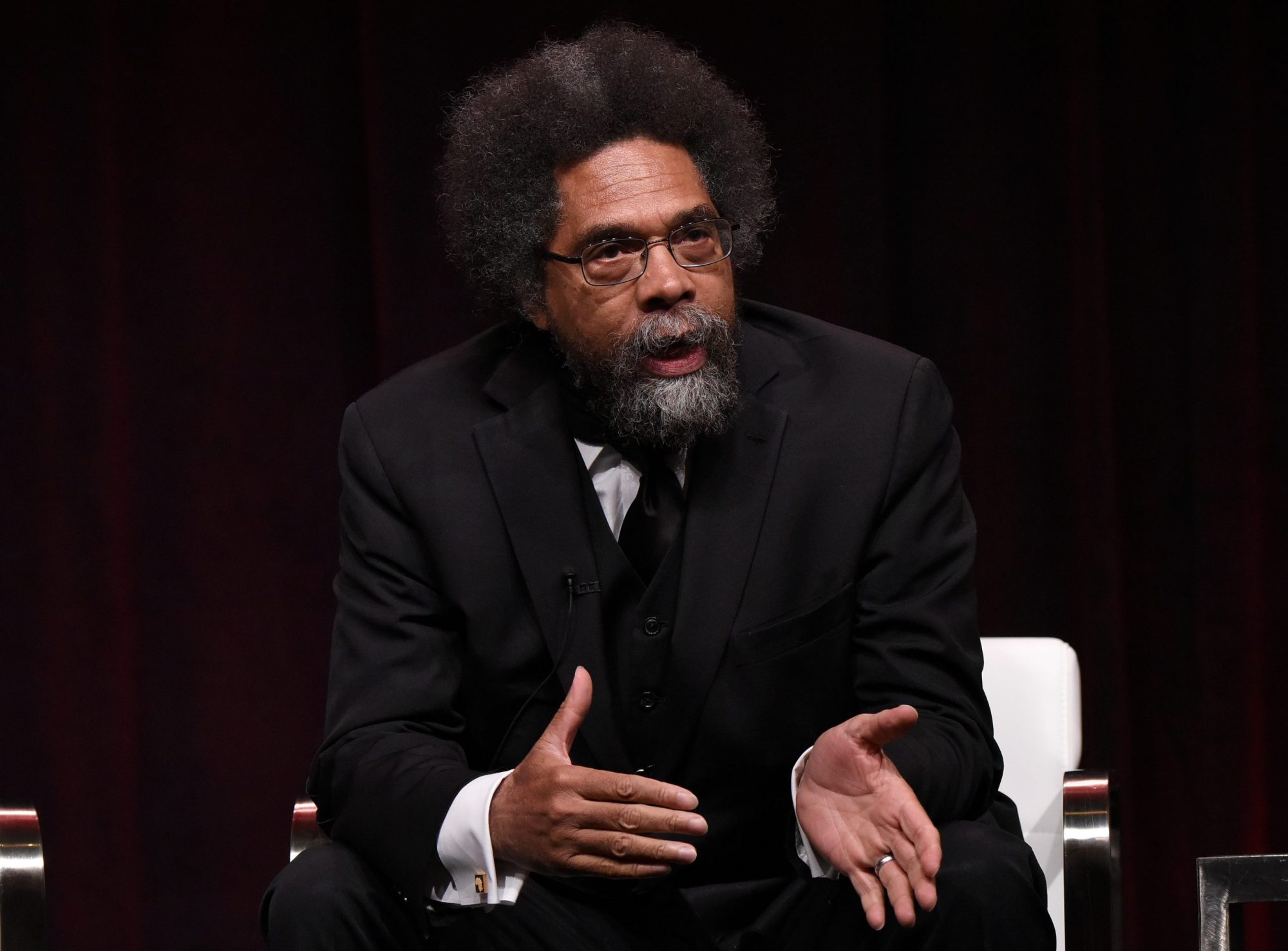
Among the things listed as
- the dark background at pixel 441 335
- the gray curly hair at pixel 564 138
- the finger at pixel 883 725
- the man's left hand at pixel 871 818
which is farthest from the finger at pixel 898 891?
the dark background at pixel 441 335

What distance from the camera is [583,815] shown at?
4.99 feet

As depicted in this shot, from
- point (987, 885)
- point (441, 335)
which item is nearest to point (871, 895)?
point (987, 885)

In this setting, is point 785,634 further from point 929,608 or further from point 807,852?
point 807,852

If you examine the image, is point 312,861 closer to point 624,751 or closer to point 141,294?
point 624,751

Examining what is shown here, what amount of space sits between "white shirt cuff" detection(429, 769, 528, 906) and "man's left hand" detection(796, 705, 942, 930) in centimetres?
35

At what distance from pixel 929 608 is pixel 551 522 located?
51cm

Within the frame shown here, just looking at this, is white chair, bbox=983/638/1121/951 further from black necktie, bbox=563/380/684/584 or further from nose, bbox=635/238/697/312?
nose, bbox=635/238/697/312

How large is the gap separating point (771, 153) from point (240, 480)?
1.18 m

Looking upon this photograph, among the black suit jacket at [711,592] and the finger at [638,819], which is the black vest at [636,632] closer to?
the black suit jacket at [711,592]

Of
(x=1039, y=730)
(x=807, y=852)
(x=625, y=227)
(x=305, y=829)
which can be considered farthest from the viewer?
(x=1039, y=730)

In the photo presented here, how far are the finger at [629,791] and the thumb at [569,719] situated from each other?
0.05 metres

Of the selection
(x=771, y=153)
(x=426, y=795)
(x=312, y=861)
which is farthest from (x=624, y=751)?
(x=771, y=153)

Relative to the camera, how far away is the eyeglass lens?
192cm

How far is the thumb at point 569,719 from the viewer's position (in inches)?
62.3
